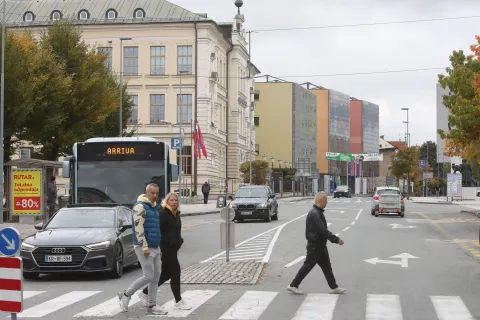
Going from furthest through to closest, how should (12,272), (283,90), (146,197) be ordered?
(283,90)
(146,197)
(12,272)

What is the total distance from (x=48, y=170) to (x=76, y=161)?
A: 48.2 ft

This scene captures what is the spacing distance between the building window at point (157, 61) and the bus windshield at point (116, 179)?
189ft

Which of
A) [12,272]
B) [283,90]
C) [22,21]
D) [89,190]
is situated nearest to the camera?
[12,272]

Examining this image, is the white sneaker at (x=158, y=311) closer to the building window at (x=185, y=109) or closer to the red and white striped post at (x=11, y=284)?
the red and white striped post at (x=11, y=284)

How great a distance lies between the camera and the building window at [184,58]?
78438 millimetres

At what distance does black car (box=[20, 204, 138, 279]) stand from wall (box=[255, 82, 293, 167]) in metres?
114

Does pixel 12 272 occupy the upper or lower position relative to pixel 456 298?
upper

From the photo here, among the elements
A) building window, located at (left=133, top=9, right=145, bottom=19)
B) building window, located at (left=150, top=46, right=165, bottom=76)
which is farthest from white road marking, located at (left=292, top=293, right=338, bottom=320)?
building window, located at (left=133, top=9, right=145, bottom=19)

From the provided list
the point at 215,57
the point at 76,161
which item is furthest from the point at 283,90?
the point at 76,161

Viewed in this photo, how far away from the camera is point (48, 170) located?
36.9 meters

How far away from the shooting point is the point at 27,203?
32.6m

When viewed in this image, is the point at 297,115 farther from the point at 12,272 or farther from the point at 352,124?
the point at 12,272

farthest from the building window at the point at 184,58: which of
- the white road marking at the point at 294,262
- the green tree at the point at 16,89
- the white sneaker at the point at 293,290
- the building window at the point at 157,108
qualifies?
the white sneaker at the point at 293,290

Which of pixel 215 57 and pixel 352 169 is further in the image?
pixel 352 169
